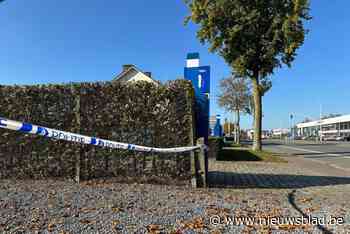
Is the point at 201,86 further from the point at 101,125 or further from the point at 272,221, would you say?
the point at 272,221

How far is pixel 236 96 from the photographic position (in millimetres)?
39750

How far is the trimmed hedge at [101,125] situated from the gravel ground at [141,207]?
0.38m

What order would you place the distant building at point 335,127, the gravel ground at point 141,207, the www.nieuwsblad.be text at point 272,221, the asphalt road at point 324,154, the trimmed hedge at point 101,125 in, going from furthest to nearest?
1. the distant building at point 335,127
2. the asphalt road at point 324,154
3. the trimmed hedge at point 101,125
4. the www.nieuwsblad.be text at point 272,221
5. the gravel ground at point 141,207

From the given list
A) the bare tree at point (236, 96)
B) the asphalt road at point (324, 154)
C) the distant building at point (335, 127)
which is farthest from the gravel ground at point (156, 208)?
the distant building at point (335, 127)

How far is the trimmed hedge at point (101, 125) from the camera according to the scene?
23.4ft

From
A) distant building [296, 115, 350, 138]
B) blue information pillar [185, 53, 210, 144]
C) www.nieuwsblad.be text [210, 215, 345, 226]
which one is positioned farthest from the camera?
distant building [296, 115, 350, 138]

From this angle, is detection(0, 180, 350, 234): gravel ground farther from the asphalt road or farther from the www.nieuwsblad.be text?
the asphalt road

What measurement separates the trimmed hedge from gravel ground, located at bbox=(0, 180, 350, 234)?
383mm

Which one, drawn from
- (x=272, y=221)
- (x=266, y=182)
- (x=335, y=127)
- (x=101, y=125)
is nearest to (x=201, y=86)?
(x=101, y=125)

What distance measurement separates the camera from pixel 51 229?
3977mm

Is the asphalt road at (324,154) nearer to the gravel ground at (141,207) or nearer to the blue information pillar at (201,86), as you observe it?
the blue information pillar at (201,86)

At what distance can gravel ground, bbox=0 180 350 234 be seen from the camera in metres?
4.19

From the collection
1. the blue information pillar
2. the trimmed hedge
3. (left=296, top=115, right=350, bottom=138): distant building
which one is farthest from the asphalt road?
(left=296, top=115, right=350, bottom=138): distant building

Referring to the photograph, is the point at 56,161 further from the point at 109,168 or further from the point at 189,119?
the point at 189,119
